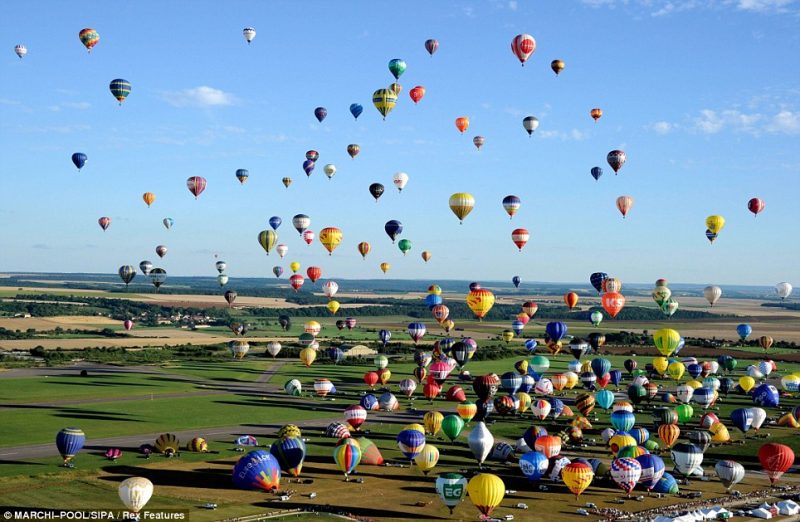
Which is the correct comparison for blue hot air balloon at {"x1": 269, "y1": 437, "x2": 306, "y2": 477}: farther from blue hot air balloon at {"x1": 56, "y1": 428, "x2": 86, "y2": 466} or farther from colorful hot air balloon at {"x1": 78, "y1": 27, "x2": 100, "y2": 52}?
colorful hot air balloon at {"x1": 78, "y1": 27, "x2": 100, "y2": 52}

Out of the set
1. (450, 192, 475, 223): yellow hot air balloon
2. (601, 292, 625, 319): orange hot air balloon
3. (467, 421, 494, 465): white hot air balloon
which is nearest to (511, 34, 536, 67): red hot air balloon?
(450, 192, 475, 223): yellow hot air balloon

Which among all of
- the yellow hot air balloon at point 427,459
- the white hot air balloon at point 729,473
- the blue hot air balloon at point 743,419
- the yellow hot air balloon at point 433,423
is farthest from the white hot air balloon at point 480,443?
the blue hot air balloon at point 743,419

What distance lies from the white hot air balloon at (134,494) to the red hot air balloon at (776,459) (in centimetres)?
3311

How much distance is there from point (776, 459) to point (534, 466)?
44.4 ft

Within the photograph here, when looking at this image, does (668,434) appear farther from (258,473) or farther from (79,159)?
(79,159)

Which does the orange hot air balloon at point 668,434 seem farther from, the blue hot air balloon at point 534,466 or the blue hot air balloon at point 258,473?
the blue hot air balloon at point 258,473

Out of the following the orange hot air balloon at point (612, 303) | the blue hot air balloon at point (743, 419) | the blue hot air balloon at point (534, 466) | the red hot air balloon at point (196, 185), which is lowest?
the blue hot air balloon at point (534, 466)

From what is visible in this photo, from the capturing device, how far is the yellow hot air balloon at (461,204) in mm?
78938

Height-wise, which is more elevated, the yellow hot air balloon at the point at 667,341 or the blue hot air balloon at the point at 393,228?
the blue hot air balloon at the point at 393,228

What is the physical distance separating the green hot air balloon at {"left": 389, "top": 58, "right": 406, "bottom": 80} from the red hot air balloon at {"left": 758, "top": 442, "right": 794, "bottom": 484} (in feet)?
174

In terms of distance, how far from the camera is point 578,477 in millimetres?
42438

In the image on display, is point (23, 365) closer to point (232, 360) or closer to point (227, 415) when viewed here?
point (232, 360)

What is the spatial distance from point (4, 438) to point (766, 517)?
4601 cm

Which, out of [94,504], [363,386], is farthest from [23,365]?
[94,504]
